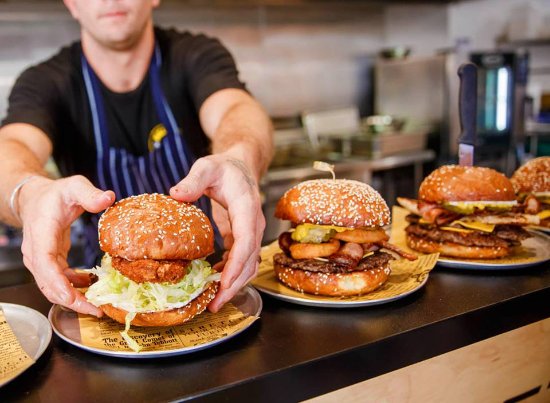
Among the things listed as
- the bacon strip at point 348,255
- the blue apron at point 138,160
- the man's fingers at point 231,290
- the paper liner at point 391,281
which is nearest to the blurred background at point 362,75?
the blue apron at point 138,160

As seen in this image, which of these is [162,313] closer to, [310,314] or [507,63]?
[310,314]

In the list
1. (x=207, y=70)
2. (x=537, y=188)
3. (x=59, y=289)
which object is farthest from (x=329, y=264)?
(x=207, y=70)

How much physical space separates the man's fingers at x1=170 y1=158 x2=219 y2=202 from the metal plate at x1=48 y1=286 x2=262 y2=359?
0.99 feet

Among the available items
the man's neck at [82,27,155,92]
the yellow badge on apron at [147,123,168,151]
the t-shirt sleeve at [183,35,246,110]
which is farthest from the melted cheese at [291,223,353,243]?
the man's neck at [82,27,155,92]

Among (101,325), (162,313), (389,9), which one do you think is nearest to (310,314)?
(162,313)

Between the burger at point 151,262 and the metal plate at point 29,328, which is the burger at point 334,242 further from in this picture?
the metal plate at point 29,328

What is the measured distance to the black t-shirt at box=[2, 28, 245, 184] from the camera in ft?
7.58

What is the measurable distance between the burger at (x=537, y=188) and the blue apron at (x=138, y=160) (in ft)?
3.95

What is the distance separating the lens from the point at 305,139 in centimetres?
586

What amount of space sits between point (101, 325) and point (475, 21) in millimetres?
6900

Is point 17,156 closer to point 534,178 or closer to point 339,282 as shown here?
point 339,282

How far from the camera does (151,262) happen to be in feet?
3.98

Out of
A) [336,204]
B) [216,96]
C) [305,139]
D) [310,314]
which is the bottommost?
[305,139]

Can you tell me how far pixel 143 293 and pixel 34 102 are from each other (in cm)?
132
